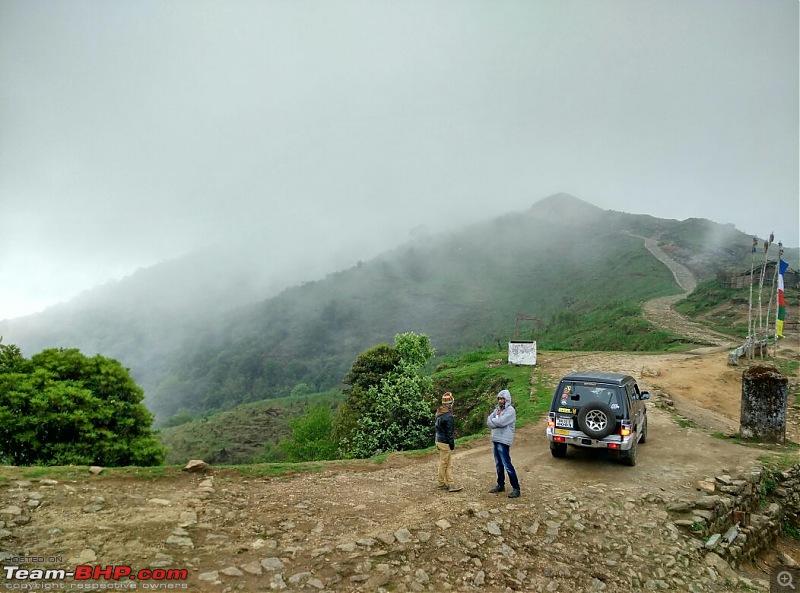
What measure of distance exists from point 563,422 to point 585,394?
84 centimetres

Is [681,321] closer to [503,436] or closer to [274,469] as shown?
[503,436]

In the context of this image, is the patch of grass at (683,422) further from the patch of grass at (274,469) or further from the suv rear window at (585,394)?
the patch of grass at (274,469)

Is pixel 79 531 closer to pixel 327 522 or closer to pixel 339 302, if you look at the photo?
pixel 327 522

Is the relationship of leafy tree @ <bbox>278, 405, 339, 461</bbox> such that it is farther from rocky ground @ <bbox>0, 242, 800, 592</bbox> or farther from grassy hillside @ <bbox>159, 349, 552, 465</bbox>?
rocky ground @ <bbox>0, 242, 800, 592</bbox>

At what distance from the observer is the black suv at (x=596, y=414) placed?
9.77 meters

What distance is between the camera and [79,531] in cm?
629

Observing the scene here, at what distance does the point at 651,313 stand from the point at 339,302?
97.4 meters

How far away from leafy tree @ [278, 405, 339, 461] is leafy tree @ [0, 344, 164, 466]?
1184 cm

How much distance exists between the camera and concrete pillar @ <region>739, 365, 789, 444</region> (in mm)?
12320

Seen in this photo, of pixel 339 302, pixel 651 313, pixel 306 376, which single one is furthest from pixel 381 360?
pixel 339 302

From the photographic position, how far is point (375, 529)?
23.1 ft

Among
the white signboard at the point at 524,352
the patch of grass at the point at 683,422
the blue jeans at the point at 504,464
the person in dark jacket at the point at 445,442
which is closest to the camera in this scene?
the blue jeans at the point at 504,464

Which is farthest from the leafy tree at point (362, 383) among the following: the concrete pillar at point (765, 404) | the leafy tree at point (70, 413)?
the concrete pillar at point (765, 404)

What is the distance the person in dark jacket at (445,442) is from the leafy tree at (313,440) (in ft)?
49.8
